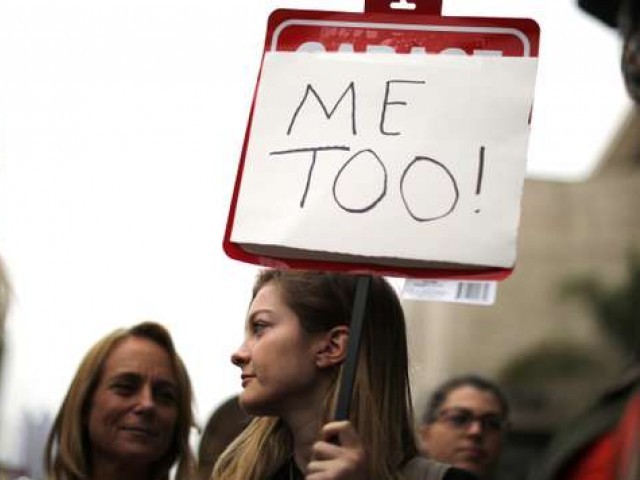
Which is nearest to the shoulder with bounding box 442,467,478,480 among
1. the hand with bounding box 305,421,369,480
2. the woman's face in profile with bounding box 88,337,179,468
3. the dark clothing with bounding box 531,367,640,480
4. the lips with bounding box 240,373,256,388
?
the hand with bounding box 305,421,369,480

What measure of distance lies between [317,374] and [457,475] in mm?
430

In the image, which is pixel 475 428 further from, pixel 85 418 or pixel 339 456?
pixel 339 456

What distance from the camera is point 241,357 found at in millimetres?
3682

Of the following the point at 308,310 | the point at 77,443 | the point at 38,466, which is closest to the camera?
the point at 308,310

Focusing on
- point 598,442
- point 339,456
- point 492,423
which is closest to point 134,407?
point 492,423

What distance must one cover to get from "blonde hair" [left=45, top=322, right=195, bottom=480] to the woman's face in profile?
2 centimetres

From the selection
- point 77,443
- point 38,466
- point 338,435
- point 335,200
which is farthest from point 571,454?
point 38,466

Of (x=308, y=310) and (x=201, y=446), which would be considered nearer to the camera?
(x=308, y=310)

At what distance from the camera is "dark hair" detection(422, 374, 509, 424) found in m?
5.65

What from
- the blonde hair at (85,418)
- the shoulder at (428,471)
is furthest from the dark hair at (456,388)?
the shoulder at (428,471)

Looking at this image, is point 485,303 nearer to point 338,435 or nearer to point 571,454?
point 338,435

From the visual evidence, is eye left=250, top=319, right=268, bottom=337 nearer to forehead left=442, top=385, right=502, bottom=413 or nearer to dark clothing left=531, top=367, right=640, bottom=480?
dark clothing left=531, top=367, right=640, bottom=480

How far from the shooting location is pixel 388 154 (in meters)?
3.40

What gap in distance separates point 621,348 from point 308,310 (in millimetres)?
36880
